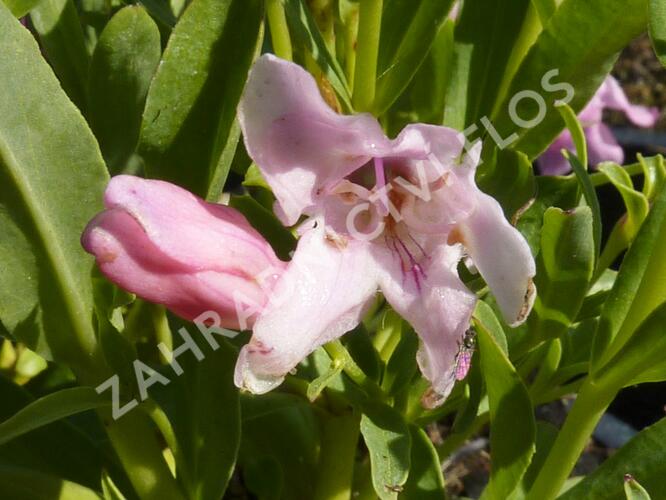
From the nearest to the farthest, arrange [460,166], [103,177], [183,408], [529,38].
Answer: [460,166]
[103,177]
[183,408]
[529,38]

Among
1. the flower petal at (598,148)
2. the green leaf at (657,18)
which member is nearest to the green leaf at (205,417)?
the green leaf at (657,18)

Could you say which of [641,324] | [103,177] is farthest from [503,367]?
[103,177]

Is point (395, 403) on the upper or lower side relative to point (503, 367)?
lower

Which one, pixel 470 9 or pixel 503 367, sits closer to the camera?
pixel 503 367

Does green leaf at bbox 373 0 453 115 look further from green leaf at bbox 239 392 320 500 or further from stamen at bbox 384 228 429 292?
green leaf at bbox 239 392 320 500

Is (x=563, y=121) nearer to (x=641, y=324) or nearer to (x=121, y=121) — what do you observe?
(x=641, y=324)

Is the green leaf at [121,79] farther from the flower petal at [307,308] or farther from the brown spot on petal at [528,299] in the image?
the brown spot on petal at [528,299]

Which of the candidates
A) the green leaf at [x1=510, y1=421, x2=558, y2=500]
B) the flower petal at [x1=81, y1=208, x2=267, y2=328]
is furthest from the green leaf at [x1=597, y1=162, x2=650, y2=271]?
the flower petal at [x1=81, y1=208, x2=267, y2=328]
